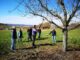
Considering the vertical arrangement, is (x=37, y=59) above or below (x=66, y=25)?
below

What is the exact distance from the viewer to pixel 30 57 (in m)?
15.1

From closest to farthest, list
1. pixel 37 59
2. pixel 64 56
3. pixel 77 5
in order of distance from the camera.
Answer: pixel 37 59
pixel 64 56
pixel 77 5

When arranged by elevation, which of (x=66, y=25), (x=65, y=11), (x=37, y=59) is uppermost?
(x=65, y=11)

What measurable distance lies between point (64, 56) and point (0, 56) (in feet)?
14.8

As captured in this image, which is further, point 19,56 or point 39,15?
point 39,15

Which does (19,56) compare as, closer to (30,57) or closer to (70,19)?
(30,57)

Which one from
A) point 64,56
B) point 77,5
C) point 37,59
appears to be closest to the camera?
point 37,59

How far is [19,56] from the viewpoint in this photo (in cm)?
1530

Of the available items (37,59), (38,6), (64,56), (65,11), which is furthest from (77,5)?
(37,59)

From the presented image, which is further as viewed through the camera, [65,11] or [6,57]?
[65,11]

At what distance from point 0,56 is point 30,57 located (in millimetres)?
2116

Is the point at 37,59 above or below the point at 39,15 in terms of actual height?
below

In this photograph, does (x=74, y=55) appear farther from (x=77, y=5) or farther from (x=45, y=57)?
(x=77, y=5)

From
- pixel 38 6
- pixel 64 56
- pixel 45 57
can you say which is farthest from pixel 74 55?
pixel 38 6
